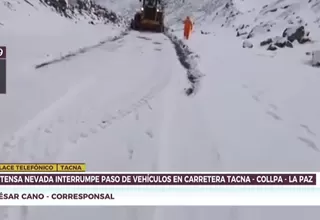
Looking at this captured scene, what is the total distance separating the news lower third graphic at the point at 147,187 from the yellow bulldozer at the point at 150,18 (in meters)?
8.57

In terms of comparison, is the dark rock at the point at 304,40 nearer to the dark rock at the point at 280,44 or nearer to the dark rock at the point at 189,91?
the dark rock at the point at 280,44

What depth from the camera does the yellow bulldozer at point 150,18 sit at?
10.8 m

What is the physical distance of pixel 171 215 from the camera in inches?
94.0

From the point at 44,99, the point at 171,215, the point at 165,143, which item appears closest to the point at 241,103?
the point at 165,143

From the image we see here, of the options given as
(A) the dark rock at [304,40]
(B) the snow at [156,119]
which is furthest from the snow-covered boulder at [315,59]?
(A) the dark rock at [304,40]

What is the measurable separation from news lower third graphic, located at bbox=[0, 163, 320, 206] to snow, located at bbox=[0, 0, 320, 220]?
6cm

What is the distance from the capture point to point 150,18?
1095 cm

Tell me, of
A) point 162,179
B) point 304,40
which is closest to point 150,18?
point 304,40

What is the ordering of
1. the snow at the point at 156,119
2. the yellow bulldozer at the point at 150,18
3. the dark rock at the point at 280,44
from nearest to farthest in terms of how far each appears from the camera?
the snow at the point at 156,119, the dark rock at the point at 280,44, the yellow bulldozer at the point at 150,18

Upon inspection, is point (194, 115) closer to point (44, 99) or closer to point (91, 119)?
point (91, 119)

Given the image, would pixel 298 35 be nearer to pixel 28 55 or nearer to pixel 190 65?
pixel 190 65

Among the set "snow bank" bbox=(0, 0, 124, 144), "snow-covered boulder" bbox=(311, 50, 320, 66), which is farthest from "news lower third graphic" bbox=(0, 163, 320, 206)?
"snow-covered boulder" bbox=(311, 50, 320, 66)

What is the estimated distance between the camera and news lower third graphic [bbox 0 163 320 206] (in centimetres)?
248

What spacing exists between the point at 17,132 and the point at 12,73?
91 centimetres
